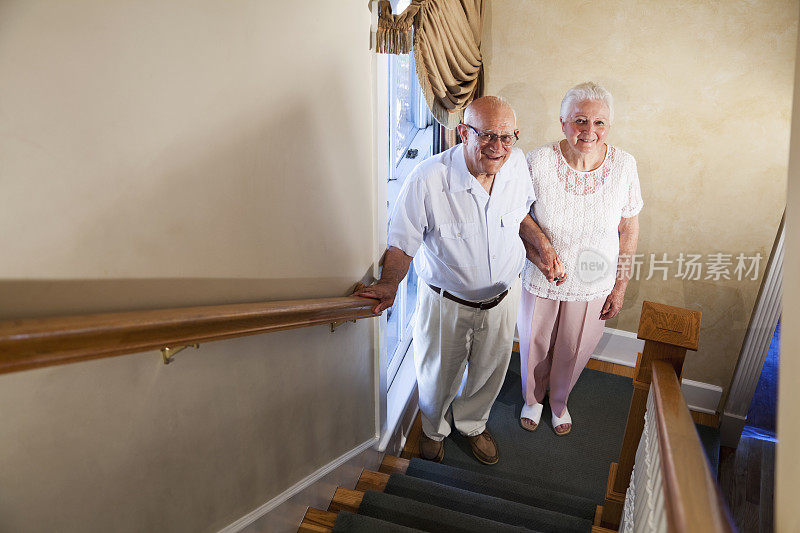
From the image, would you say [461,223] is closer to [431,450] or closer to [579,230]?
[579,230]

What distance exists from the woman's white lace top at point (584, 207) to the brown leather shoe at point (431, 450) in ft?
3.61

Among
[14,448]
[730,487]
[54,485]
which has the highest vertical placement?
[14,448]

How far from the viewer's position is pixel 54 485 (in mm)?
977

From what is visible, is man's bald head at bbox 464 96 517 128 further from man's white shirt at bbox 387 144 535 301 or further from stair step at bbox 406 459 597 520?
stair step at bbox 406 459 597 520

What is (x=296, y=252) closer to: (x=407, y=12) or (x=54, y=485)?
(x=54, y=485)

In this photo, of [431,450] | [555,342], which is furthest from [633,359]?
[431,450]

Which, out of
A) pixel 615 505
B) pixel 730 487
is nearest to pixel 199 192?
pixel 615 505

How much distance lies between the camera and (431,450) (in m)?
2.78

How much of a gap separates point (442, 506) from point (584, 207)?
1.51m

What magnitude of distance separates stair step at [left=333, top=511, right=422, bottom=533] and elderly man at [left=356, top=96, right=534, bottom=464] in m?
0.74

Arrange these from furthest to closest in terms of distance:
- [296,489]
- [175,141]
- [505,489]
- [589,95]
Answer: [505,489] → [589,95] → [296,489] → [175,141]

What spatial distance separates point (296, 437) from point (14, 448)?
94cm

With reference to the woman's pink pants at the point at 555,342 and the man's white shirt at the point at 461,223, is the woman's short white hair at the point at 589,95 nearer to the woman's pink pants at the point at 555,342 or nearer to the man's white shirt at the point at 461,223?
the man's white shirt at the point at 461,223

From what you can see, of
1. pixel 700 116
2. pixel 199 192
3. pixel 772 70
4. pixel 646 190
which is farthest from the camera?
pixel 646 190
